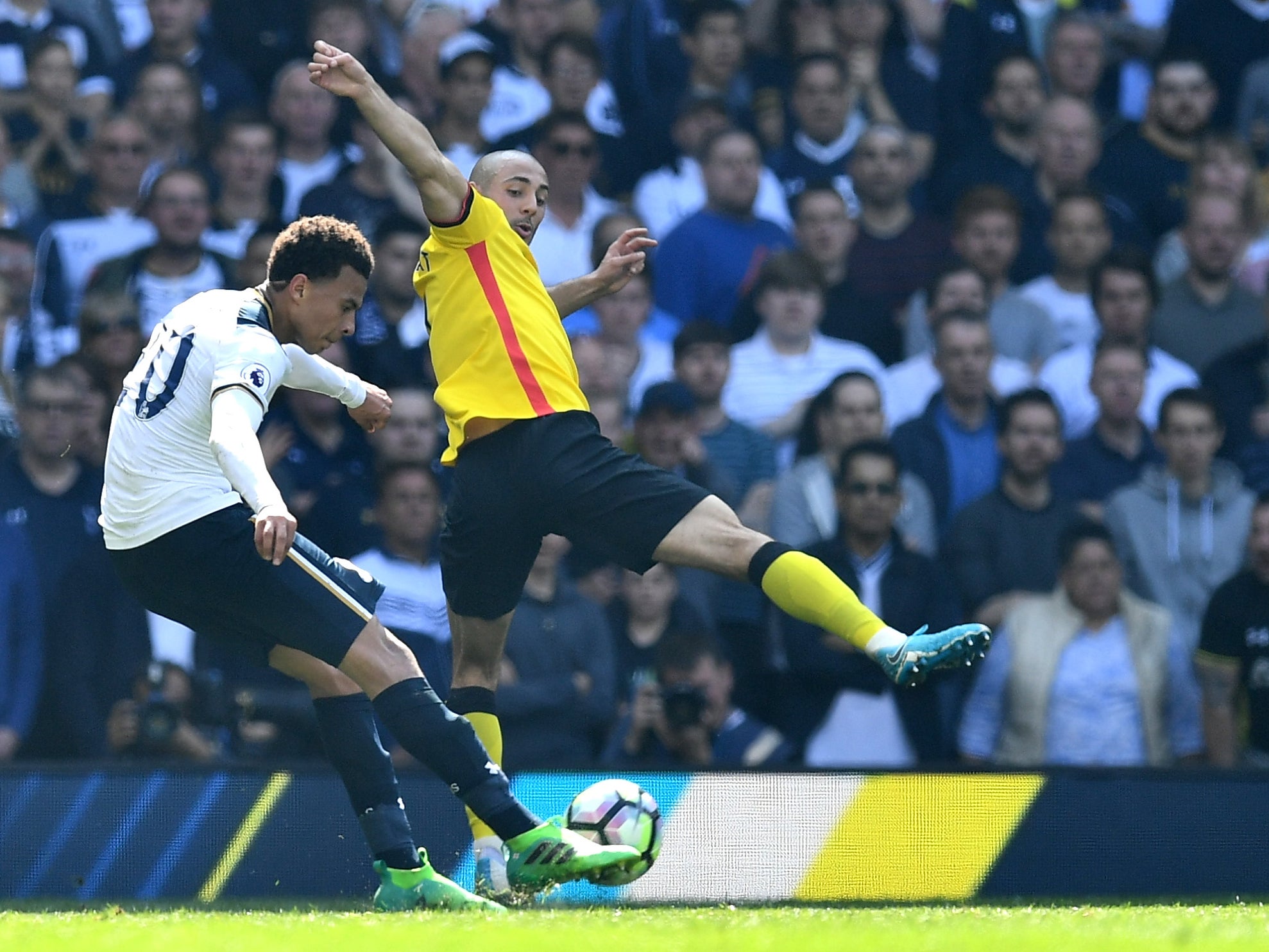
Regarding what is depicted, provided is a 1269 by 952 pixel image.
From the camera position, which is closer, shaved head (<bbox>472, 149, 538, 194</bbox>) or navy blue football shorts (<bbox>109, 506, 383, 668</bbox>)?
navy blue football shorts (<bbox>109, 506, 383, 668</bbox>)

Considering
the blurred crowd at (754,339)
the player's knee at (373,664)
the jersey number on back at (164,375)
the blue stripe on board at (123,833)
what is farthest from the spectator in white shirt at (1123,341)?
the jersey number on back at (164,375)

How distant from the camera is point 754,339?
9.52m

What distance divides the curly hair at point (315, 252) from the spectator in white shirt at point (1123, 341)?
5126mm

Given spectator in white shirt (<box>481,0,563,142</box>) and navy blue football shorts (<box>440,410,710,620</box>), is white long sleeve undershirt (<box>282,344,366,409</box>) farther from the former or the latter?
spectator in white shirt (<box>481,0,563,142</box>)

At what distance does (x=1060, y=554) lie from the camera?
884 cm

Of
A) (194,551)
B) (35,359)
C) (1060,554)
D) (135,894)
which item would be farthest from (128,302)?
(1060,554)

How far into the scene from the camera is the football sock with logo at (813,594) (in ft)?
17.6

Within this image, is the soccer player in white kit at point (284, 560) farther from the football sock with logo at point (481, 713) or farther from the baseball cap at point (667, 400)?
the baseball cap at point (667, 400)

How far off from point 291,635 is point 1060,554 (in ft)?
15.4

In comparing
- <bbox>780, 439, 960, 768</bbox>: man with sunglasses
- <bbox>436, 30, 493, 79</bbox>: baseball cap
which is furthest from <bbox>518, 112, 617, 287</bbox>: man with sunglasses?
<bbox>780, 439, 960, 768</bbox>: man with sunglasses

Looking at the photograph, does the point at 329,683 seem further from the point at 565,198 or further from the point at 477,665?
the point at 565,198

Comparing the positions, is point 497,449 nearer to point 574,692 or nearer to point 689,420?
point 574,692

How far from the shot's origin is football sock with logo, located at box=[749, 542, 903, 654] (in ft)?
17.6

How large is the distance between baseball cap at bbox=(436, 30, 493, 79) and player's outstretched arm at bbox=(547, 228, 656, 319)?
141 inches
